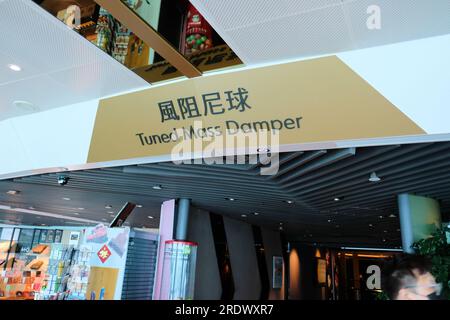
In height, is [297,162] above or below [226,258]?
above

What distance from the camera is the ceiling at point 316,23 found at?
3.54 m

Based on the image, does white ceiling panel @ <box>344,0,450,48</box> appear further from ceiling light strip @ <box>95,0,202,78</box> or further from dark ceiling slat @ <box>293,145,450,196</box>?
ceiling light strip @ <box>95,0,202,78</box>

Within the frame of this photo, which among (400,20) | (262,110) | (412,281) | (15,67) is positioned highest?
(15,67)

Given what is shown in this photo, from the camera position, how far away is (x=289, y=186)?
6664mm

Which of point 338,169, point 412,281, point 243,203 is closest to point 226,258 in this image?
point 243,203

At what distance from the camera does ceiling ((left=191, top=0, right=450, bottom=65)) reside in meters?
3.54

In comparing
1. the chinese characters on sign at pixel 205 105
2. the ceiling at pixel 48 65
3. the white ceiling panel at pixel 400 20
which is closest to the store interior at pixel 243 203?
the chinese characters on sign at pixel 205 105

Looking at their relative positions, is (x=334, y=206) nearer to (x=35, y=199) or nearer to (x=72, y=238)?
(x=72, y=238)

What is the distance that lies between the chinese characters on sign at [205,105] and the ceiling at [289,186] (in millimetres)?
1054

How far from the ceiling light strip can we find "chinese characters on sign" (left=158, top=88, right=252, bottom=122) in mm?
371

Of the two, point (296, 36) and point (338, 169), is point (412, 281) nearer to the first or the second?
point (296, 36)

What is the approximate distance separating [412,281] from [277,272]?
14.3m

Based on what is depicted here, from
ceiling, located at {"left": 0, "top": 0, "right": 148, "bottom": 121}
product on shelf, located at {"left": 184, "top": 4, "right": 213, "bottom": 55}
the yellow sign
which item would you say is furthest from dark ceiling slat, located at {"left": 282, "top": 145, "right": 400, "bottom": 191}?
ceiling, located at {"left": 0, "top": 0, "right": 148, "bottom": 121}

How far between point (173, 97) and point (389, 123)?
2843 mm
